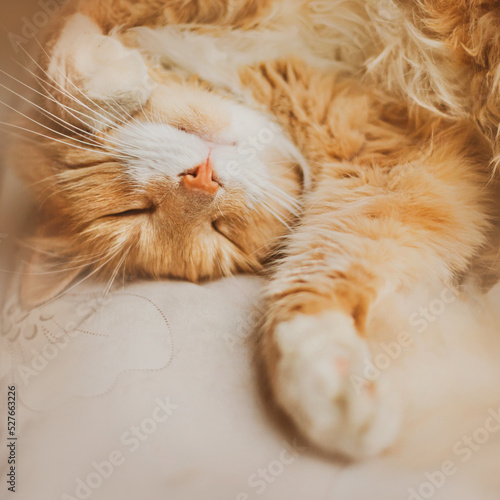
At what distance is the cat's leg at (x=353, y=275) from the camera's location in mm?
881

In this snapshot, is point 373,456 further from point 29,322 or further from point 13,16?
point 13,16

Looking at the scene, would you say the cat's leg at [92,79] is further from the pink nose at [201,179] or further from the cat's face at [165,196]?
the pink nose at [201,179]

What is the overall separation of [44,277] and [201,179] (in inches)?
15.7

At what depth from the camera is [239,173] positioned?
1.07m

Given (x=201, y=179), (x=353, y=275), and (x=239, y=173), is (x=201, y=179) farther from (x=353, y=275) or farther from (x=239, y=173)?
(x=353, y=275)

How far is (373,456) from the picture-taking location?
0.88 metres

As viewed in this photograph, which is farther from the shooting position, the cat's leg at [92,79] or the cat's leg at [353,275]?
the cat's leg at [92,79]

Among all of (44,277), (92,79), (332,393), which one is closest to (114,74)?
(92,79)

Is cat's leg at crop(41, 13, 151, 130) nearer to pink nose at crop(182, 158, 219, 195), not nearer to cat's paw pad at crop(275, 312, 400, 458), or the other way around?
pink nose at crop(182, 158, 219, 195)

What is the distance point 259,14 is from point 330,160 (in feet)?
1.33

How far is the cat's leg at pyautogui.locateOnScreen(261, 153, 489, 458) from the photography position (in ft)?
2.89

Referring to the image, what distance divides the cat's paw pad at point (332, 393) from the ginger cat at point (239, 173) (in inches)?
1.0

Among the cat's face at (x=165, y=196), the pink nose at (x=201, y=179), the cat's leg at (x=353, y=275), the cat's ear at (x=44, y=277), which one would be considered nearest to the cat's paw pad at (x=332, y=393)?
the cat's leg at (x=353, y=275)

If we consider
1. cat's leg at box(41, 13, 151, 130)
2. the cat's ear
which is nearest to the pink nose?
cat's leg at box(41, 13, 151, 130)
